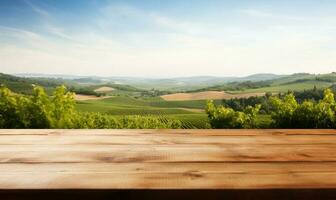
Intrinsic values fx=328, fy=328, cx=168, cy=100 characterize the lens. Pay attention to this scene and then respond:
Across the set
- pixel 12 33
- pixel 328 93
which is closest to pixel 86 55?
pixel 12 33

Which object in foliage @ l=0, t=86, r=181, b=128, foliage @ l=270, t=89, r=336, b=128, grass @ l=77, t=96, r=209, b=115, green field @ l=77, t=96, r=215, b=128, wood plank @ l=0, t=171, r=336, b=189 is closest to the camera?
wood plank @ l=0, t=171, r=336, b=189

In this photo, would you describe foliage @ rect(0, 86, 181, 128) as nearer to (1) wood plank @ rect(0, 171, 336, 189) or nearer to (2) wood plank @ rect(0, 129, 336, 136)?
(2) wood plank @ rect(0, 129, 336, 136)

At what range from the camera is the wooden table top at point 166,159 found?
2.63 ft

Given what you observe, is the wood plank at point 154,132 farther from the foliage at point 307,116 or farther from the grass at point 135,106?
the grass at point 135,106

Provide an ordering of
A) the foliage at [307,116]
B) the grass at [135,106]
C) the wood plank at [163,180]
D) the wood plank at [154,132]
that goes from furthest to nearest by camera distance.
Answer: the grass at [135,106]
the foliage at [307,116]
the wood plank at [154,132]
the wood plank at [163,180]

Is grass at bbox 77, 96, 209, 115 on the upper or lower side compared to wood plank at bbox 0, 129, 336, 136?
lower

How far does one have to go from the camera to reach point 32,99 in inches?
210

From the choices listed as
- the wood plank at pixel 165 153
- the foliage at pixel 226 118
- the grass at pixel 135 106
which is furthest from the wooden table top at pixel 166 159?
the grass at pixel 135 106

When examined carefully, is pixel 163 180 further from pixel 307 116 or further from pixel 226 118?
pixel 226 118

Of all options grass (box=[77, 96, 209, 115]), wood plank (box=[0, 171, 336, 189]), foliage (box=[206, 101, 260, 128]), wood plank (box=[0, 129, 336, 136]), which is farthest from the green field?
wood plank (box=[0, 171, 336, 189])

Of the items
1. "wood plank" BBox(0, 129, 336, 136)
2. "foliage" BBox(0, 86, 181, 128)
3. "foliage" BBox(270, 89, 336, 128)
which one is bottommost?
"foliage" BBox(270, 89, 336, 128)

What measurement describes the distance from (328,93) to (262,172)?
9638 mm

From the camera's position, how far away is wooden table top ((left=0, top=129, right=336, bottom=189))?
2.63ft

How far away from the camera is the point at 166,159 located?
1017mm
